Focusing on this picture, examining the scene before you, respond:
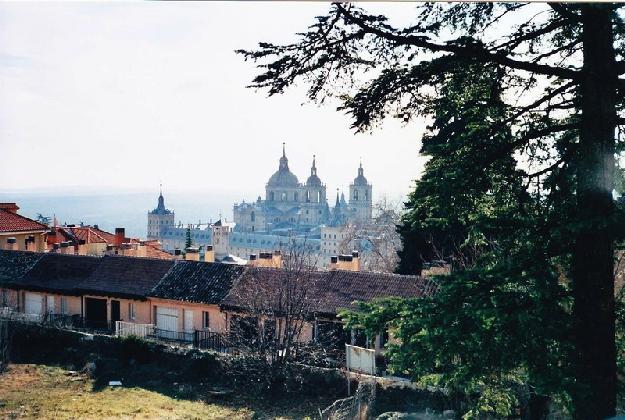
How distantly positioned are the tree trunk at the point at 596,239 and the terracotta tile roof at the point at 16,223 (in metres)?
30.6

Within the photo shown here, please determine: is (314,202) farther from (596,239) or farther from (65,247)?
(596,239)

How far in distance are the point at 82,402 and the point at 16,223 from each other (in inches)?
819

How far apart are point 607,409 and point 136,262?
64.8 ft

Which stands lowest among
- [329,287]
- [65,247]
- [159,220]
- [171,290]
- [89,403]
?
[89,403]

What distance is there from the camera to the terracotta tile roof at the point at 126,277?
2078cm

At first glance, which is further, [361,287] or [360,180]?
[360,180]

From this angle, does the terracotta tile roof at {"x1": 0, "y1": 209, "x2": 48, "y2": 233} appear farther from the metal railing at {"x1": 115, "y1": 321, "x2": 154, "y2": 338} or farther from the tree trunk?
the tree trunk

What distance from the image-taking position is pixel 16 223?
1227 inches

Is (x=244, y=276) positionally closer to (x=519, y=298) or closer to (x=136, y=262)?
(x=136, y=262)

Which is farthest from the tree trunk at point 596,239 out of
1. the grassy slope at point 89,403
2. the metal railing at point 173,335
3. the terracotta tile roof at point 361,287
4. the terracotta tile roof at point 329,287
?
the metal railing at point 173,335

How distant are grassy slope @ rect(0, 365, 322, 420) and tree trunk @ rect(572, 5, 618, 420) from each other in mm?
9439

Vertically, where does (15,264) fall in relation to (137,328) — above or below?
above

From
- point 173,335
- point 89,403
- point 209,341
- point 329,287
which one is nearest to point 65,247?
point 173,335

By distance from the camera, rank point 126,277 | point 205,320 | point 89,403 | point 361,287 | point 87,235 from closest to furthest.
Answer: point 89,403, point 361,287, point 205,320, point 126,277, point 87,235
